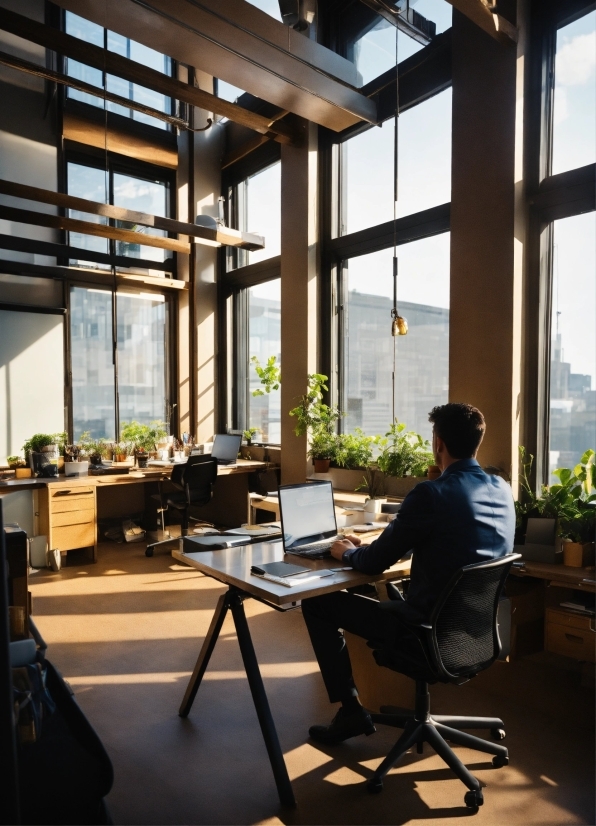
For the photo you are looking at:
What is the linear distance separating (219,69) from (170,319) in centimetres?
400

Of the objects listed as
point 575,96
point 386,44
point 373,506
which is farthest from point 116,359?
point 575,96

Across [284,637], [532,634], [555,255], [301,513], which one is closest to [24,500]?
[284,637]

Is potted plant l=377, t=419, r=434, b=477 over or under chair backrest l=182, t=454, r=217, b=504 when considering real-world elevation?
over

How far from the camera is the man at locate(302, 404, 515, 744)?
245 cm

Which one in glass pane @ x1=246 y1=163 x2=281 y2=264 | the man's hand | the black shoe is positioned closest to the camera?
the black shoe

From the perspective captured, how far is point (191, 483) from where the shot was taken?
6348 millimetres

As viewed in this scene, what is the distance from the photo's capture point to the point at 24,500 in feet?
19.2

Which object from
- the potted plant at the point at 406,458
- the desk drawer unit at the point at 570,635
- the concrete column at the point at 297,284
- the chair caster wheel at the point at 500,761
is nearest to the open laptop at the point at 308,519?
the chair caster wheel at the point at 500,761

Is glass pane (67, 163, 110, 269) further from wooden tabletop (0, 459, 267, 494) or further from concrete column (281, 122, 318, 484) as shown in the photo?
wooden tabletop (0, 459, 267, 494)

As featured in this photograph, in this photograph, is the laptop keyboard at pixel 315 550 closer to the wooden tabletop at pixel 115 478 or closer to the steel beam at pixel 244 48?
the steel beam at pixel 244 48

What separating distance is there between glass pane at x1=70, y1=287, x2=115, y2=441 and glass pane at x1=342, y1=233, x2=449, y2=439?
121 inches

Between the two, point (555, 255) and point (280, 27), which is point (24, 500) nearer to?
Answer: point (280, 27)

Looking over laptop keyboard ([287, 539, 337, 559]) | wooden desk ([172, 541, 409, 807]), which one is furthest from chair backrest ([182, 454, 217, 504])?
laptop keyboard ([287, 539, 337, 559])

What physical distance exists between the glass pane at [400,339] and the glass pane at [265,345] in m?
1.27
